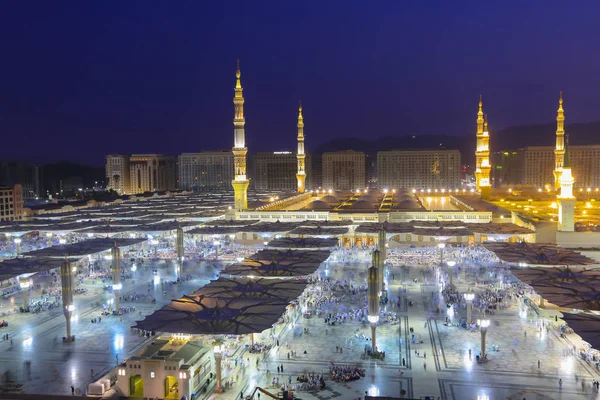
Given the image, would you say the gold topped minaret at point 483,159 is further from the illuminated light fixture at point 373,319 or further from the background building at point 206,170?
the background building at point 206,170

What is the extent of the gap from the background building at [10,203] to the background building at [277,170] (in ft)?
273

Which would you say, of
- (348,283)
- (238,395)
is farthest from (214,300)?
(348,283)

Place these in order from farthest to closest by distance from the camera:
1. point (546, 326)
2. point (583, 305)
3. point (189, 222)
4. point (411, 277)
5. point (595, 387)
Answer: point (189, 222) < point (411, 277) < point (546, 326) < point (583, 305) < point (595, 387)

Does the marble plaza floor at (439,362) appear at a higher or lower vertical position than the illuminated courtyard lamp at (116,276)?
lower

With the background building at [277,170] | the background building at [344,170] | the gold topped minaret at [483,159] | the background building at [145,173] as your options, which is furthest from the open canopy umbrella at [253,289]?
the background building at [277,170]

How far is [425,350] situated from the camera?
67.2 feet

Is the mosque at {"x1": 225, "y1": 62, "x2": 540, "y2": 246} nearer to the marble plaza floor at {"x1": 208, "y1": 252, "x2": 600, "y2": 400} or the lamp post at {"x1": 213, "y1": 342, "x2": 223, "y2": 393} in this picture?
the marble plaza floor at {"x1": 208, "y1": 252, "x2": 600, "y2": 400}

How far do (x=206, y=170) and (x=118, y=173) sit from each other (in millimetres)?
24744

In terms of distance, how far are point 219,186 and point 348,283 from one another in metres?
120

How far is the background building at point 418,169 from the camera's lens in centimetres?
13262

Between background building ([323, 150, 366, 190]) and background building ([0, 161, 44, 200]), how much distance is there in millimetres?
73488

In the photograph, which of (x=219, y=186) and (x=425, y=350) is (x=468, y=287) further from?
(x=219, y=186)

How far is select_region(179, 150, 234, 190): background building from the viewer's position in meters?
147

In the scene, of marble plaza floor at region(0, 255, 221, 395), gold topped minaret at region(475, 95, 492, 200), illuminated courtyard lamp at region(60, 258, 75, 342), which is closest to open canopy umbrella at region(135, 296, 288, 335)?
marble plaza floor at region(0, 255, 221, 395)
